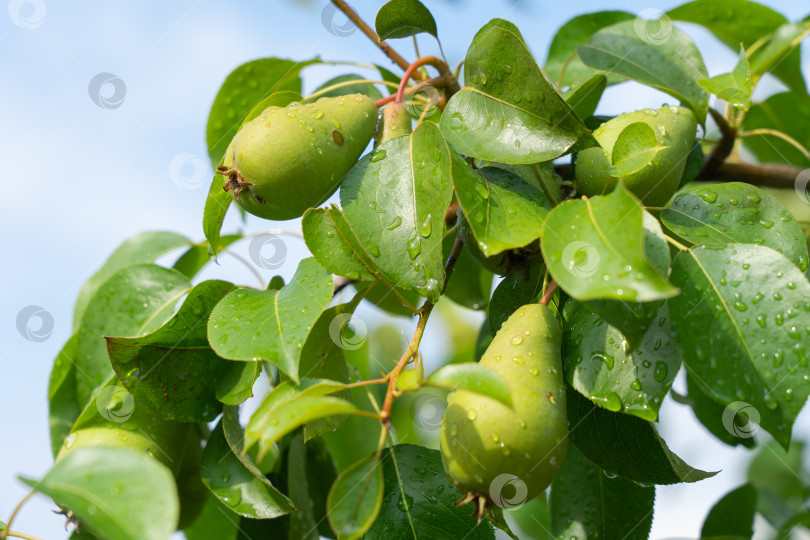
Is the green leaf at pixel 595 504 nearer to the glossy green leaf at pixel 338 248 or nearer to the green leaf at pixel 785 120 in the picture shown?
the glossy green leaf at pixel 338 248

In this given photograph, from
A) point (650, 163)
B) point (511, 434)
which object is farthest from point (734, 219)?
point (511, 434)

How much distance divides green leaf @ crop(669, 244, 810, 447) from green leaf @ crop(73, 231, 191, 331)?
42.5 inches

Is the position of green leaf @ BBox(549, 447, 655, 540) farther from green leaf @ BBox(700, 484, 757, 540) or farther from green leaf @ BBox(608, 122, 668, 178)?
green leaf @ BBox(608, 122, 668, 178)

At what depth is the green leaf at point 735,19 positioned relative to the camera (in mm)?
1526

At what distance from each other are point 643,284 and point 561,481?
0.68 m

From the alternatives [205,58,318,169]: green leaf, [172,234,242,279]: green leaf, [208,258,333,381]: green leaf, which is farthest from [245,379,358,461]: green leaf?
[172,234,242,279]: green leaf

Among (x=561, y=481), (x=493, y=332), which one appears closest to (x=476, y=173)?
(x=493, y=332)

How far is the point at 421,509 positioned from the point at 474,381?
29 centimetres

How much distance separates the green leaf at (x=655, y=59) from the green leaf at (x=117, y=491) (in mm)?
975

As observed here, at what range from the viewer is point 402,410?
1889mm

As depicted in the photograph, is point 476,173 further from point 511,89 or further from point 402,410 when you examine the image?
point 402,410

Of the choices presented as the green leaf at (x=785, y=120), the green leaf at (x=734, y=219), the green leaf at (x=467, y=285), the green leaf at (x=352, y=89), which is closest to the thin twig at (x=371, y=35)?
the green leaf at (x=352, y=89)

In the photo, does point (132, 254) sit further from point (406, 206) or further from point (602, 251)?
point (602, 251)

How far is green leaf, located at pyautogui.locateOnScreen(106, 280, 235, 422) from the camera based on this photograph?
3.18 ft
